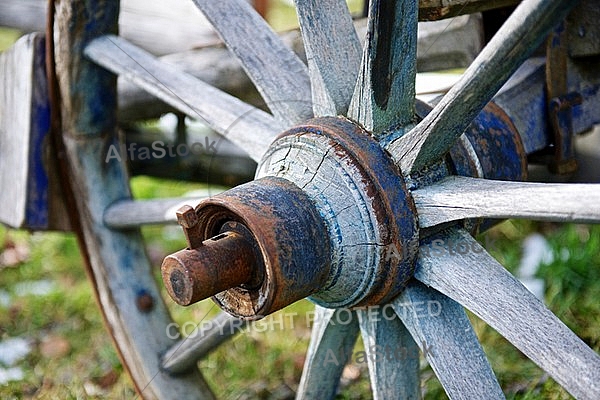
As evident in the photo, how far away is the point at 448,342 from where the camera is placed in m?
1.19

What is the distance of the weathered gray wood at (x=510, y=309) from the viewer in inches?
40.3

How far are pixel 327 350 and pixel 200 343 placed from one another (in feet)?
1.03

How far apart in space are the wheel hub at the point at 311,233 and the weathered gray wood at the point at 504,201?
0.03 metres

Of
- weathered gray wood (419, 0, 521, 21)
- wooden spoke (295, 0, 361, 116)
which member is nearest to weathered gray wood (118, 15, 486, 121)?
weathered gray wood (419, 0, 521, 21)

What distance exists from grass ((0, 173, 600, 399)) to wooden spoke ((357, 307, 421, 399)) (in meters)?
0.48

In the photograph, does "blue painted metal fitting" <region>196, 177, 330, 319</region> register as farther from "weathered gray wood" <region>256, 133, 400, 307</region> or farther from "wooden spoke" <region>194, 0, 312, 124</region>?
"wooden spoke" <region>194, 0, 312, 124</region>

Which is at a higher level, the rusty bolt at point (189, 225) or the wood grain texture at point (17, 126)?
the rusty bolt at point (189, 225)

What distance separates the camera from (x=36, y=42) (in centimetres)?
177

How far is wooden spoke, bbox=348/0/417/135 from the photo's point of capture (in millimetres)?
1134

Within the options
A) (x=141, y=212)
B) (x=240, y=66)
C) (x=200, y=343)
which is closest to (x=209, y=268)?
(x=200, y=343)

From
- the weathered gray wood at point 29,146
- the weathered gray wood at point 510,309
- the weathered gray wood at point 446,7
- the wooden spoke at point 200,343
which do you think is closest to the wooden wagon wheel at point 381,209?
the weathered gray wood at point 510,309

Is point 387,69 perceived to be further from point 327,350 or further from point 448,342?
point 327,350

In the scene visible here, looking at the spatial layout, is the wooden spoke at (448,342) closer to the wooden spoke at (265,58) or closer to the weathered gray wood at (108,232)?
the wooden spoke at (265,58)

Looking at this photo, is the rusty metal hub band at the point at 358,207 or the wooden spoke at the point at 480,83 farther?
the rusty metal hub band at the point at 358,207
